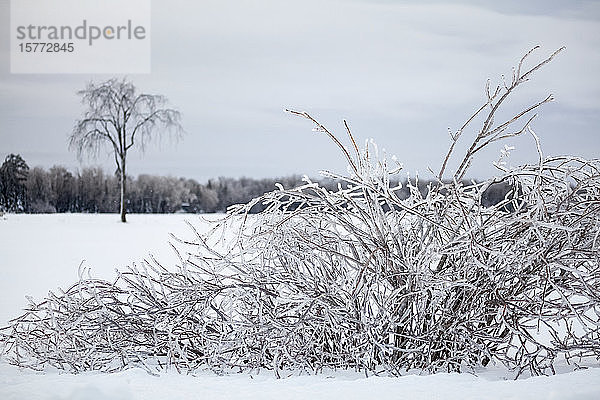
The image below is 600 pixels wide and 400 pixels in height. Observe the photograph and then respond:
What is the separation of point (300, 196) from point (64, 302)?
103 cm

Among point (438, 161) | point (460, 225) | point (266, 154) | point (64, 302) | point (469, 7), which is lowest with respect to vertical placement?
point (64, 302)

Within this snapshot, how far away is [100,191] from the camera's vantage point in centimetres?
1170

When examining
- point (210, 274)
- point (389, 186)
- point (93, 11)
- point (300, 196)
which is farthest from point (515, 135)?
point (93, 11)

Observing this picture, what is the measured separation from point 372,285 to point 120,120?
9693 mm

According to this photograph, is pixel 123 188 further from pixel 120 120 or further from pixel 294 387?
pixel 294 387

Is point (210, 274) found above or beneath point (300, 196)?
beneath

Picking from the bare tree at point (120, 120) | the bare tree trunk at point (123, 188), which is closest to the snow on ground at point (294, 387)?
the bare tree trunk at point (123, 188)

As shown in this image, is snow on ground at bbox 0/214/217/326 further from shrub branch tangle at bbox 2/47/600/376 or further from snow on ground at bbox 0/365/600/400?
snow on ground at bbox 0/365/600/400

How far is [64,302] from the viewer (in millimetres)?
3004

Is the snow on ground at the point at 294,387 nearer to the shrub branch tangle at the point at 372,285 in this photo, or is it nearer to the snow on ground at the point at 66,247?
the shrub branch tangle at the point at 372,285

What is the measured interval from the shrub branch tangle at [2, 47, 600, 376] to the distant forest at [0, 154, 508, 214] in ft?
23.9

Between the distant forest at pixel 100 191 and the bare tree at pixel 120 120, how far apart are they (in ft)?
1.12

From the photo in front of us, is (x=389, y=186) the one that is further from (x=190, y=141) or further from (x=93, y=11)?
(x=190, y=141)

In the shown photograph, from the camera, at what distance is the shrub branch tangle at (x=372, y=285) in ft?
9.09
